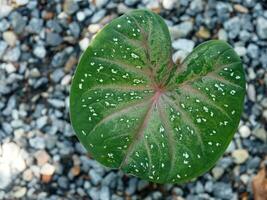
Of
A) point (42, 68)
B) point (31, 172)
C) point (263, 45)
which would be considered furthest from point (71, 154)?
point (263, 45)

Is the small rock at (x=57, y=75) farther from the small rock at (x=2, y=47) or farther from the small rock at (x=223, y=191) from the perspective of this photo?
the small rock at (x=223, y=191)

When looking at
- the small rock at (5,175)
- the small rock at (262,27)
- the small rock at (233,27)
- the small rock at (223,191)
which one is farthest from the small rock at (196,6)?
the small rock at (5,175)

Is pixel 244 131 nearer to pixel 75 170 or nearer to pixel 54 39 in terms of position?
pixel 75 170

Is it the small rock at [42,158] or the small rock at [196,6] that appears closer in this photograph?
the small rock at [42,158]

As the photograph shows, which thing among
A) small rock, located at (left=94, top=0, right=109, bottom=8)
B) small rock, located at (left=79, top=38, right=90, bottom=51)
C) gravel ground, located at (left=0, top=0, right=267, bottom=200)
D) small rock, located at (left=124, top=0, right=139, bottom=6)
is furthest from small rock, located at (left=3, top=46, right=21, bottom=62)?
small rock, located at (left=124, top=0, right=139, bottom=6)

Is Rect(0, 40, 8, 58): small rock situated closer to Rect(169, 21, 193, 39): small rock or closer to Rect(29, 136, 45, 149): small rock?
Rect(29, 136, 45, 149): small rock

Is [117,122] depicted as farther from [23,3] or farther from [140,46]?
[23,3]
